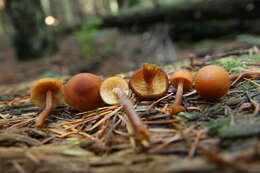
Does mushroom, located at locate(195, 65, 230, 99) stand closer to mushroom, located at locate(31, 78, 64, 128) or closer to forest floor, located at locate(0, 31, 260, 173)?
forest floor, located at locate(0, 31, 260, 173)

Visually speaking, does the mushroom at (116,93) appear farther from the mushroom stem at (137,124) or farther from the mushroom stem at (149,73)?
the mushroom stem at (149,73)

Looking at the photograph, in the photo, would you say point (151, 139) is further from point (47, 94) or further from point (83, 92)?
point (47, 94)

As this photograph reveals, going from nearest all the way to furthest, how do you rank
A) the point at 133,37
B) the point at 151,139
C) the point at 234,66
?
the point at 151,139 → the point at 234,66 → the point at 133,37

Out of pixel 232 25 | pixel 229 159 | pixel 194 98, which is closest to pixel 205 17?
pixel 232 25

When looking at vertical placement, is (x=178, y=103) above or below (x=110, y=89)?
below

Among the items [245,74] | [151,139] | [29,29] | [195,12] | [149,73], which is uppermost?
[29,29]

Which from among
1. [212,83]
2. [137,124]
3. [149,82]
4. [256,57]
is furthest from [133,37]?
[137,124]
